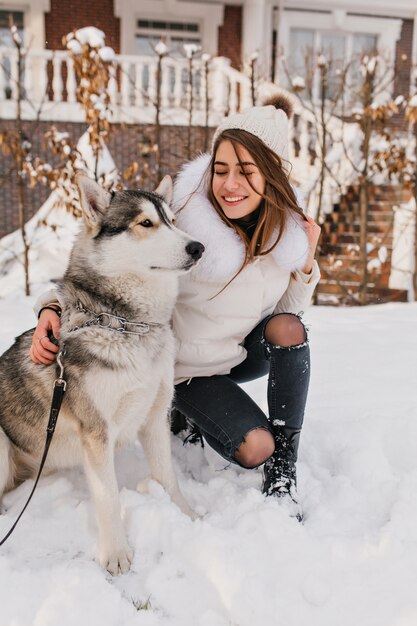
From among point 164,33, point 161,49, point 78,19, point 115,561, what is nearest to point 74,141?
point 161,49

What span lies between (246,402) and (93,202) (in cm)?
104

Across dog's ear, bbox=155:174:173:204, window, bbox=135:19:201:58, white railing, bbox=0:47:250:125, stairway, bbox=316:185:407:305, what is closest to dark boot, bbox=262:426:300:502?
dog's ear, bbox=155:174:173:204

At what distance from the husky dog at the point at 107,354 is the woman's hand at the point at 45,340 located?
4cm

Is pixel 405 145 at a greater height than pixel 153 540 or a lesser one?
greater

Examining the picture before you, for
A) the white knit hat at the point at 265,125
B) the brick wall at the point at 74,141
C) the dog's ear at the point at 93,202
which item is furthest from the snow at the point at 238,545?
the brick wall at the point at 74,141

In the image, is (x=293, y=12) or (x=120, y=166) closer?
(x=120, y=166)

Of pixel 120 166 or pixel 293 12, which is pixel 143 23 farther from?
pixel 120 166

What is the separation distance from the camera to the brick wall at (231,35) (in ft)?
38.0

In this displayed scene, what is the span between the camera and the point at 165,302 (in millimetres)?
→ 2037

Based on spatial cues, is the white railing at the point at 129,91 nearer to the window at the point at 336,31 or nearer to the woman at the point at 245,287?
the window at the point at 336,31

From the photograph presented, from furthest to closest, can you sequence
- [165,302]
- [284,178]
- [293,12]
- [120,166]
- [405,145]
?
1. [293,12]
2. [120,166]
3. [405,145]
4. [284,178]
5. [165,302]

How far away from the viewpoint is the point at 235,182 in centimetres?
216

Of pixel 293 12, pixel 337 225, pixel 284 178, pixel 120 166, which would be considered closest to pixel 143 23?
pixel 293 12

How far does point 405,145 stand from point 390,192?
1.37 metres
